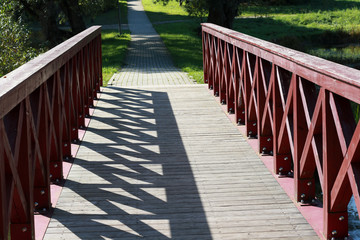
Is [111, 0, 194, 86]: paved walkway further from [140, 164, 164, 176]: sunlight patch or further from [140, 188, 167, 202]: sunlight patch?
[140, 188, 167, 202]: sunlight patch

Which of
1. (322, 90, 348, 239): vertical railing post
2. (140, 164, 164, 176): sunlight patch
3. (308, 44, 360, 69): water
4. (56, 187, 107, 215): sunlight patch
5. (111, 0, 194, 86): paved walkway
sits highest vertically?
(322, 90, 348, 239): vertical railing post

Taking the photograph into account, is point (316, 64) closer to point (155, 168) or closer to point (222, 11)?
point (155, 168)

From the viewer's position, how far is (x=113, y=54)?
21.8 meters

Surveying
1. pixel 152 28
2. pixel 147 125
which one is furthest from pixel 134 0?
pixel 147 125

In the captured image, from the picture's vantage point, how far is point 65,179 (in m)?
5.61

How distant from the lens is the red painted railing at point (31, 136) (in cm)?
340

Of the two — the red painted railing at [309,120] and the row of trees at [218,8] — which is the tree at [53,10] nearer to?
the row of trees at [218,8]

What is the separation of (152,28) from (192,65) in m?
20.1

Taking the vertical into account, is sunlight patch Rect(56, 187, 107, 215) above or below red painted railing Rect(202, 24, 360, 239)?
below

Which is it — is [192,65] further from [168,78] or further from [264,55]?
[264,55]

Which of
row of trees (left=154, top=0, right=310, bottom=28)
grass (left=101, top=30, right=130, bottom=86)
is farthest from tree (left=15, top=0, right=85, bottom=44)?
row of trees (left=154, top=0, right=310, bottom=28)

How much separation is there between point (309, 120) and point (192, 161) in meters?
2.10

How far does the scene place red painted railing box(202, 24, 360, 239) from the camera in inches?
140

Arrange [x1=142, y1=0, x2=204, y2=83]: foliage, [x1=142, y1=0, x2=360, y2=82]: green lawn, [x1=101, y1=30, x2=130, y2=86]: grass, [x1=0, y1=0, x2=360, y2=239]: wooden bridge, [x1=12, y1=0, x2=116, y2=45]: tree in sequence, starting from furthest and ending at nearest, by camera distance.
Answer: [x1=12, y1=0, x2=116, y2=45]: tree
[x1=142, y1=0, x2=360, y2=82]: green lawn
[x1=142, y1=0, x2=204, y2=83]: foliage
[x1=101, y1=30, x2=130, y2=86]: grass
[x1=0, y1=0, x2=360, y2=239]: wooden bridge
